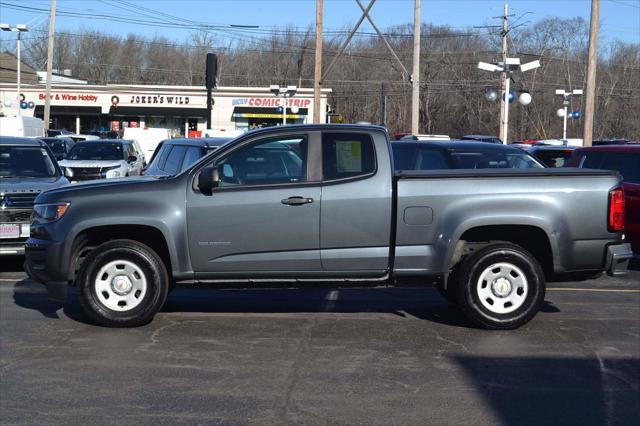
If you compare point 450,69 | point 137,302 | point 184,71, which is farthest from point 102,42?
point 137,302

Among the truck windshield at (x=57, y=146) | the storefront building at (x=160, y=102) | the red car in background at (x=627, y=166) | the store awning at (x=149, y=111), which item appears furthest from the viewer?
the store awning at (x=149, y=111)

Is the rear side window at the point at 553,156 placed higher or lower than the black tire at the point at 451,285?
higher

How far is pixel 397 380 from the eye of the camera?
6551 millimetres

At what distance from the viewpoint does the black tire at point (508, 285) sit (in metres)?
8.16

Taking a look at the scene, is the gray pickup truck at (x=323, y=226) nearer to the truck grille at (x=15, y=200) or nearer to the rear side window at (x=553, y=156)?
the truck grille at (x=15, y=200)

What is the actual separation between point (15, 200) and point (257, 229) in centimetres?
495

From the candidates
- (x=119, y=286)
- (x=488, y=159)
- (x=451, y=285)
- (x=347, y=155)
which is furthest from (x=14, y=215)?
(x=488, y=159)

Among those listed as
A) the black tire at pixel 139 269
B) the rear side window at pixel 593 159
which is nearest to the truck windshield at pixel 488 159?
the rear side window at pixel 593 159

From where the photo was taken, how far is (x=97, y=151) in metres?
24.5

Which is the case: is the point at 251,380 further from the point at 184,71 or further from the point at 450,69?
the point at 184,71

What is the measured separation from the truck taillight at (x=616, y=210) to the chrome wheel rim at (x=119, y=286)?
15.4 ft

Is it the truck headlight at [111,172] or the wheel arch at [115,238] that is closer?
the wheel arch at [115,238]

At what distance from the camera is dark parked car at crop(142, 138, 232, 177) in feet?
43.1

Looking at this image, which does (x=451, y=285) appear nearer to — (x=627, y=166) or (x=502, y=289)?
(x=502, y=289)
